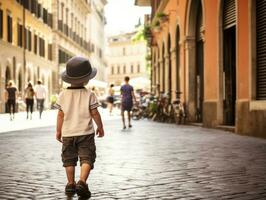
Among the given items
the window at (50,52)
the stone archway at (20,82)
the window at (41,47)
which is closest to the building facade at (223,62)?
the stone archway at (20,82)

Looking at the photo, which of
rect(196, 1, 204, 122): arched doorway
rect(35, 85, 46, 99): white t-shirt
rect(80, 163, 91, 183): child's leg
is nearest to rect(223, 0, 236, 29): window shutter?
rect(196, 1, 204, 122): arched doorway

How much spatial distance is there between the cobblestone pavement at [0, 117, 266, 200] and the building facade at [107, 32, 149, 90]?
334ft

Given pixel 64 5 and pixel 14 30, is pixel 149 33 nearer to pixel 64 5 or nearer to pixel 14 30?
pixel 14 30

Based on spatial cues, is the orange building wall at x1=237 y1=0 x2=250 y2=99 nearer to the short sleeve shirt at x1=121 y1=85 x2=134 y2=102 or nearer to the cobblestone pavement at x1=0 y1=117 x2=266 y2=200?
the cobblestone pavement at x1=0 y1=117 x2=266 y2=200

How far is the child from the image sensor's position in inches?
220

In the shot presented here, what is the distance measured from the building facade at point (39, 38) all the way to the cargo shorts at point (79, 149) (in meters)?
29.7

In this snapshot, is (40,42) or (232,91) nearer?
(232,91)

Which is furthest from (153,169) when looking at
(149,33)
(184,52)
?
(149,33)

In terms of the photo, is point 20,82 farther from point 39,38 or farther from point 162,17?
point 162,17

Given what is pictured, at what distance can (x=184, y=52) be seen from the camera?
2102cm

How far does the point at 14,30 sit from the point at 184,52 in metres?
19.8

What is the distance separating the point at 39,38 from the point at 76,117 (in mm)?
41556

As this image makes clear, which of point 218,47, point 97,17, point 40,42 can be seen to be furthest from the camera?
point 97,17

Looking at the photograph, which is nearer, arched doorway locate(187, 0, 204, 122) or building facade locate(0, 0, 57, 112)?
arched doorway locate(187, 0, 204, 122)
